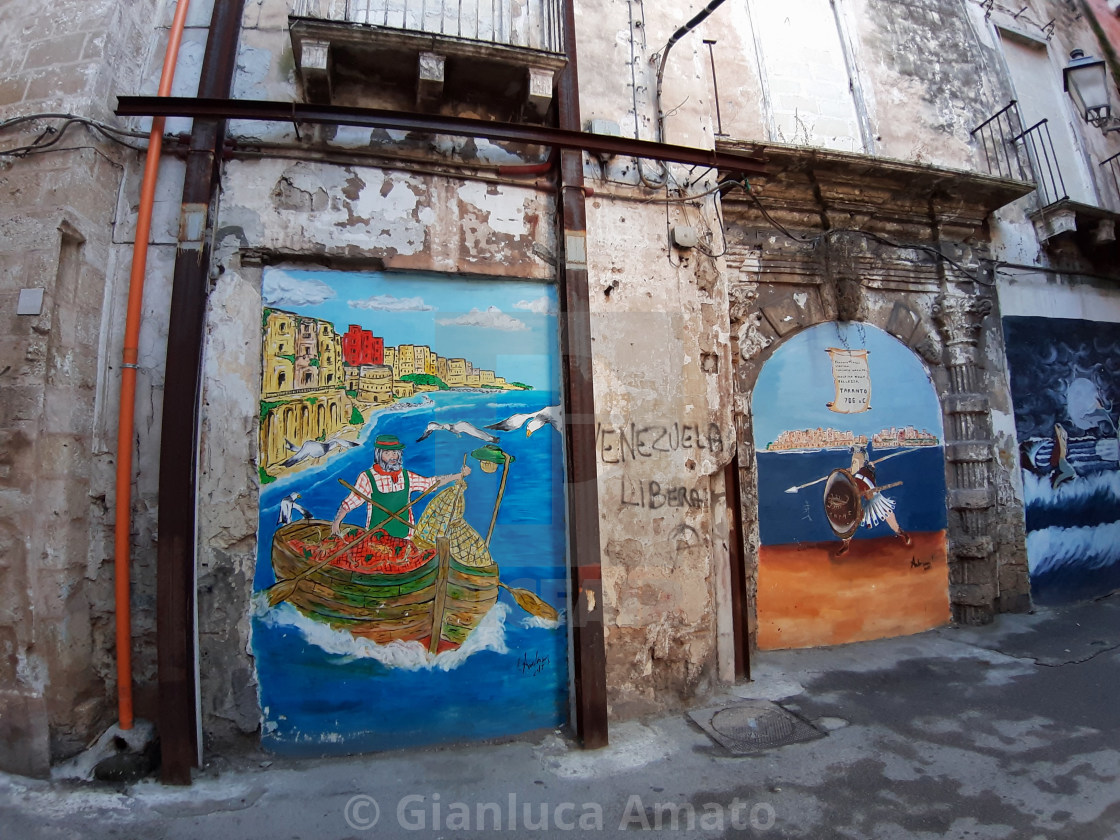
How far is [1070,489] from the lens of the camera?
246 inches

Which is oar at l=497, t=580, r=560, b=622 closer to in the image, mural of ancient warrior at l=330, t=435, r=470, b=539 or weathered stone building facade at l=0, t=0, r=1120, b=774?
weathered stone building facade at l=0, t=0, r=1120, b=774

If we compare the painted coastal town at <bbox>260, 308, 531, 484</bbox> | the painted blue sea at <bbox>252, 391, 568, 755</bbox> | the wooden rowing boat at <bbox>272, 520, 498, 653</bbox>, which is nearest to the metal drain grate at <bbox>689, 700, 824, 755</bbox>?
the painted blue sea at <bbox>252, 391, 568, 755</bbox>

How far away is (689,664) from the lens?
3.98 meters

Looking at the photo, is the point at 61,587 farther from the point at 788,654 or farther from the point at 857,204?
the point at 857,204

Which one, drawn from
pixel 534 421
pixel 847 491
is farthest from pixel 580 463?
pixel 847 491

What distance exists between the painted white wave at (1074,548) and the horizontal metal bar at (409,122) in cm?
548

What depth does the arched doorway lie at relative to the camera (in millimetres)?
5125

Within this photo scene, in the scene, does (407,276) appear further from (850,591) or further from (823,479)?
(850,591)

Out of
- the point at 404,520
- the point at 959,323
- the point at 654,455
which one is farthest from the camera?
the point at 959,323

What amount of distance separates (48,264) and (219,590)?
84.8 inches

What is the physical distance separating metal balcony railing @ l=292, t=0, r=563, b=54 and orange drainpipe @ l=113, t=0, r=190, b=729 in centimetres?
126

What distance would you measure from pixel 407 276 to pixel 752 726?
3.90 metres

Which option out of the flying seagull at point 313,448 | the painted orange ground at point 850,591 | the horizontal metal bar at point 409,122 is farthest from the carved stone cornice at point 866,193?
the flying seagull at point 313,448

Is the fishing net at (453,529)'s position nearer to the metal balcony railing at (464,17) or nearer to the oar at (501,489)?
the oar at (501,489)
